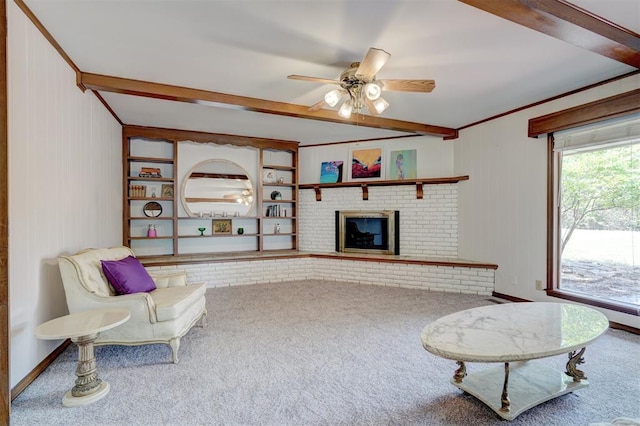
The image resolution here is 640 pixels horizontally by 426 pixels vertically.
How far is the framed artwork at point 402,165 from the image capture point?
5.18 metres

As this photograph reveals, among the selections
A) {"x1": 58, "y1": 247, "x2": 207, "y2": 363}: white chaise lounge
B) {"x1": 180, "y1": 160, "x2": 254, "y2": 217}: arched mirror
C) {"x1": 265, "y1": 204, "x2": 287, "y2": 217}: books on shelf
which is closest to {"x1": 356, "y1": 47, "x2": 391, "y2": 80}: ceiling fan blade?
{"x1": 58, "y1": 247, "x2": 207, "y2": 363}: white chaise lounge

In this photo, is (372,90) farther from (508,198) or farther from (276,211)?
(276,211)

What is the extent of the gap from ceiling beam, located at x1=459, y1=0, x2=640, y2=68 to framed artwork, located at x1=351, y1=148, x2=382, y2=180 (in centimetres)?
332

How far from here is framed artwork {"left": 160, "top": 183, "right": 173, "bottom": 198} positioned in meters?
4.99

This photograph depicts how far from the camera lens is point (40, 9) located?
6.54 feet

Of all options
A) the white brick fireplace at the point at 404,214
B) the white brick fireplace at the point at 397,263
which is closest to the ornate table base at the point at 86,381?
the white brick fireplace at the point at 397,263

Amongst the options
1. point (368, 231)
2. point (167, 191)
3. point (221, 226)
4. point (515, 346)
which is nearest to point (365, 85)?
point (515, 346)

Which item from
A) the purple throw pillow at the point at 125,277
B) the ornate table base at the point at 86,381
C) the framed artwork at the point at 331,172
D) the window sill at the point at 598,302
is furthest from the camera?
the framed artwork at the point at 331,172

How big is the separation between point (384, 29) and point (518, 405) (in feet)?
8.32

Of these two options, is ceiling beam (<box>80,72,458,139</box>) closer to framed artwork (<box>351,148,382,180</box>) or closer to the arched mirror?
framed artwork (<box>351,148,382,180</box>)

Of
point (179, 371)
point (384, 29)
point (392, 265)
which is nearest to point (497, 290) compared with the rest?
point (392, 265)

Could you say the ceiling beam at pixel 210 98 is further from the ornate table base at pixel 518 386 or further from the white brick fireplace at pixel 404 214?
the ornate table base at pixel 518 386

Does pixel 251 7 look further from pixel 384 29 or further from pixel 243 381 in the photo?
pixel 243 381

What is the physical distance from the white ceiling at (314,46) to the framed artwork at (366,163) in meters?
1.78
